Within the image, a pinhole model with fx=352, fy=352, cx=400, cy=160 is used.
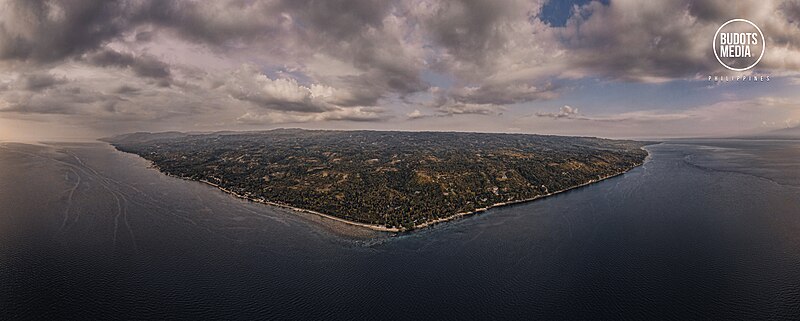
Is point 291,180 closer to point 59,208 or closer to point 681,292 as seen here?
point 59,208

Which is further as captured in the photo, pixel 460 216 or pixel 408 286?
pixel 460 216

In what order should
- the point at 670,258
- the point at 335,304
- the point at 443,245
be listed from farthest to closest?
1. the point at 443,245
2. the point at 670,258
3. the point at 335,304

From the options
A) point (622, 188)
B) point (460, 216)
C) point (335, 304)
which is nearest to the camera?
point (335, 304)

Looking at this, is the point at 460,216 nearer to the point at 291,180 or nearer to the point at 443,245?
the point at 443,245

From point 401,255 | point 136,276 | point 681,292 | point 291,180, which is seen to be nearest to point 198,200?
point 291,180

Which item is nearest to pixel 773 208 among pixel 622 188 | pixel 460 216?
pixel 622 188

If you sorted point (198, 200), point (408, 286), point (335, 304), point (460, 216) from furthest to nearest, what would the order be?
1. point (198, 200)
2. point (460, 216)
3. point (408, 286)
4. point (335, 304)
